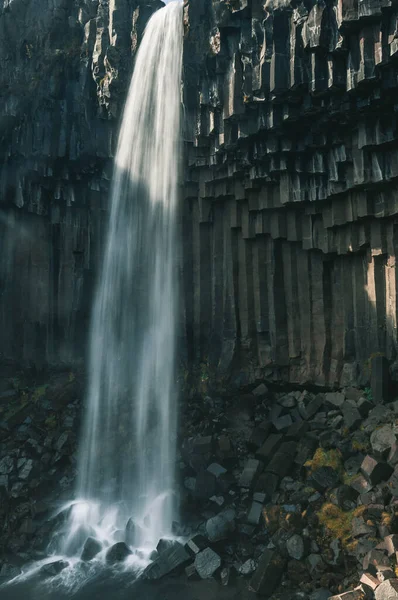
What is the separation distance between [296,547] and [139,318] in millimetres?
10240

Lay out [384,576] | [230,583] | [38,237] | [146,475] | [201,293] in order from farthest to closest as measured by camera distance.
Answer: [38,237]
[201,293]
[146,475]
[230,583]
[384,576]

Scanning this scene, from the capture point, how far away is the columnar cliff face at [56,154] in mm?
20094

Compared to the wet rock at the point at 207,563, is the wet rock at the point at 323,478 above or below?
above

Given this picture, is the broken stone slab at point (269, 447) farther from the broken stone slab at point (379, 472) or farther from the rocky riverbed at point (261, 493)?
the broken stone slab at point (379, 472)

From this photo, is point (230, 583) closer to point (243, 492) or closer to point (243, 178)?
point (243, 492)

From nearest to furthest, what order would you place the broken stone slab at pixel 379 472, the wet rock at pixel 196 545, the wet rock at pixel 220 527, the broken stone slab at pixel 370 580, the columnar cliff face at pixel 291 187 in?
the broken stone slab at pixel 370 580 < the broken stone slab at pixel 379 472 < the wet rock at pixel 196 545 < the wet rock at pixel 220 527 < the columnar cliff face at pixel 291 187

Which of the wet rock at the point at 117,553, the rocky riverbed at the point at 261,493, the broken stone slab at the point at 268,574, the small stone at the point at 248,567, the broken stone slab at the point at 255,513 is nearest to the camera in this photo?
the rocky riverbed at the point at 261,493

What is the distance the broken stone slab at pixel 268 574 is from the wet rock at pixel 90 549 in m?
5.15

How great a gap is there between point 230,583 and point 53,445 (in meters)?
9.12

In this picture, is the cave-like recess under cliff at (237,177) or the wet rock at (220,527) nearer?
the wet rock at (220,527)

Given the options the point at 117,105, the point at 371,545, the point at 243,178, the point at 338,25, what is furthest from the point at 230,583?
the point at 117,105

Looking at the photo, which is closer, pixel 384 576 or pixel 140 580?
pixel 384 576

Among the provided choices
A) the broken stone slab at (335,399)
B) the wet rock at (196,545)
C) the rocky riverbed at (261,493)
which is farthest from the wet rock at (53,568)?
the broken stone slab at (335,399)

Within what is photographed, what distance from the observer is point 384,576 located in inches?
380
